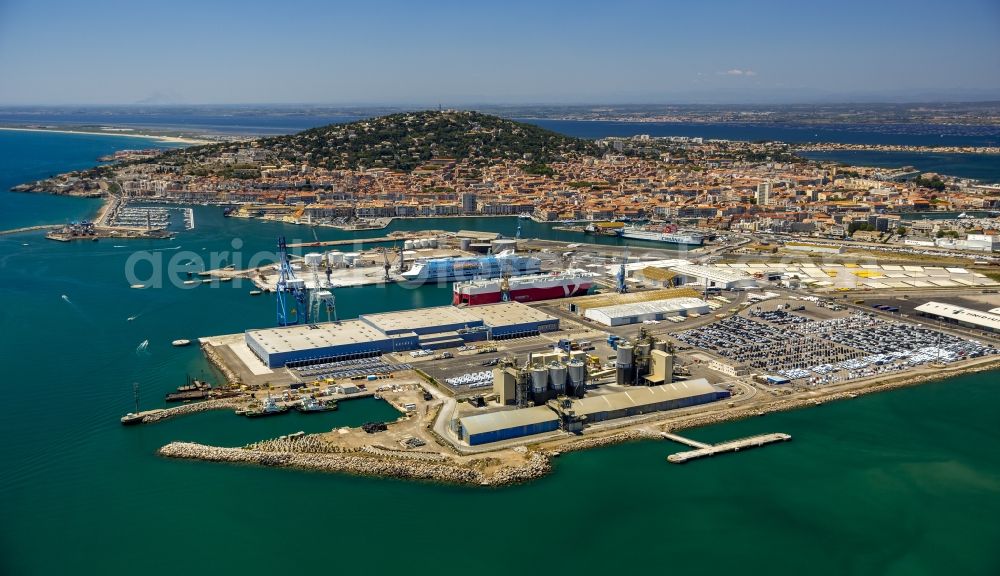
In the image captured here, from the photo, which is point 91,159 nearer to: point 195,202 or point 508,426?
point 195,202

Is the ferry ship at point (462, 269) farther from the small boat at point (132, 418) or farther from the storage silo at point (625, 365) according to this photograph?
the small boat at point (132, 418)

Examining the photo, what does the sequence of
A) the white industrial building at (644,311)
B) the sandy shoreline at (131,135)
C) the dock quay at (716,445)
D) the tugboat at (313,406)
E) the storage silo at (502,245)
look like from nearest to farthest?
1. the dock quay at (716,445)
2. the tugboat at (313,406)
3. the white industrial building at (644,311)
4. the storage silo at (502,245)
5. the sandy shoreline at (131,135)

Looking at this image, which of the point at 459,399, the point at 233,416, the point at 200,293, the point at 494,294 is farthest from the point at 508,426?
the point at 200,293

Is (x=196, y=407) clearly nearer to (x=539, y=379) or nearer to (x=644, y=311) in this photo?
(x=539, y=379)

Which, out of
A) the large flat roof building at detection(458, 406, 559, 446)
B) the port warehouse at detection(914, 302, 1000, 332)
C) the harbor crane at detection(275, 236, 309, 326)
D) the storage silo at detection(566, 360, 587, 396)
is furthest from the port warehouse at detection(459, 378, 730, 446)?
the port warehouse at detection(914, 302, 1000, 332)

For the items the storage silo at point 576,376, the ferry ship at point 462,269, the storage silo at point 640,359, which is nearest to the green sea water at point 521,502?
the storage silo at point 576,376
